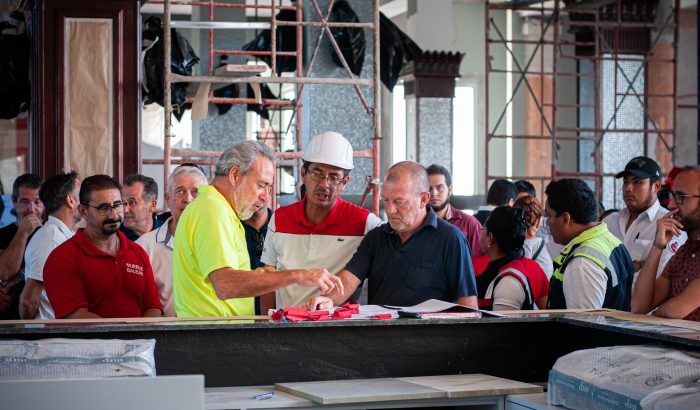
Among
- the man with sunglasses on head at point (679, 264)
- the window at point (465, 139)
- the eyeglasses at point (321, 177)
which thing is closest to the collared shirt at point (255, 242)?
the eyeglasses at point (321, 177)

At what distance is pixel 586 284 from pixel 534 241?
1.47 metres

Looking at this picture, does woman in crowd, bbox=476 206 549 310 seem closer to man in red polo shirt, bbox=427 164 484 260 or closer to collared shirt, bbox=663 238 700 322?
collared shirt, bbox=663 238 700 322

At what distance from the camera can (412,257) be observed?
4426 millimetres

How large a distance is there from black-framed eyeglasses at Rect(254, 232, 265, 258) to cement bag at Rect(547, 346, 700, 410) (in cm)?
229

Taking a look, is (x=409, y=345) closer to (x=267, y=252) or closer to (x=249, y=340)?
(x=249, y=340)

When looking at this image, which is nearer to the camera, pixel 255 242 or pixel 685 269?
pixel 685 269

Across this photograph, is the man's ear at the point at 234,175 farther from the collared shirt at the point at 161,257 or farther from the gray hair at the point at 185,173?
the gray hair at the point at 185,173

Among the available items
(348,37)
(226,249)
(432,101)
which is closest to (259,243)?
(226,249)

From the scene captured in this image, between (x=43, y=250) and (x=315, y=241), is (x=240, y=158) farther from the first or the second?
(x=43, y=250)

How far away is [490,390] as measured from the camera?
348cm

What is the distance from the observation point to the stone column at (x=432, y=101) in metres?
13.1

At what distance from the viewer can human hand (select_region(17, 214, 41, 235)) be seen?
20.4 ft

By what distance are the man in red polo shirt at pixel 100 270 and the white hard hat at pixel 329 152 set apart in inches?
38.6

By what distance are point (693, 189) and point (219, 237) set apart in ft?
6.62
